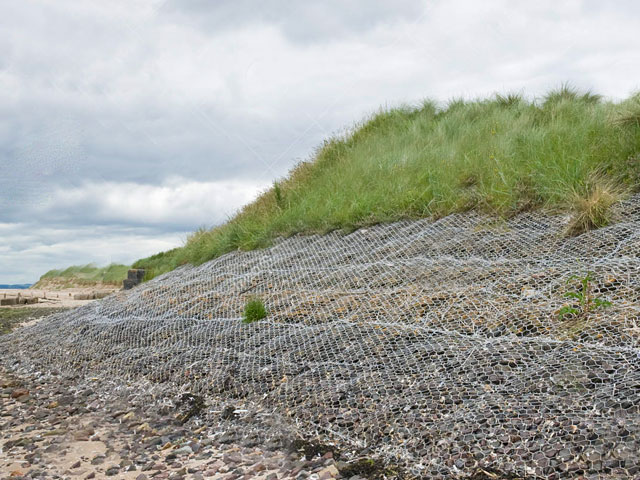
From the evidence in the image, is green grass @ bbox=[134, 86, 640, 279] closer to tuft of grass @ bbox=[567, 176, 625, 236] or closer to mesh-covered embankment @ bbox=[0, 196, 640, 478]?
tuft of grass @ bbox=[567, 176, 625, 236]

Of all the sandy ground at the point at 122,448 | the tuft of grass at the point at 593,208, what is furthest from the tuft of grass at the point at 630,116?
the sandy ground at the point at 122,448

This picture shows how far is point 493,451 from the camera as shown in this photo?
2369 millimetres

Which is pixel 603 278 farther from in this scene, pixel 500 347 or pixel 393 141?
pixel 393 141

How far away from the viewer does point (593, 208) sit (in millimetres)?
4469

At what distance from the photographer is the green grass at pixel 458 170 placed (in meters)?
5.16

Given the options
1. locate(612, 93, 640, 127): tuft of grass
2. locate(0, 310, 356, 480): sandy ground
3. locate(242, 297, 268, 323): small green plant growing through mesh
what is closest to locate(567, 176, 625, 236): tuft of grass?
locate(612, 93, 640, 127): tuft of grass

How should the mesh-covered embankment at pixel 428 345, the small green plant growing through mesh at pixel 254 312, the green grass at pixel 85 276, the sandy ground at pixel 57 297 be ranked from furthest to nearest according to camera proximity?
the green grass at pixel 85 276 → the sandy ground at pixel 57 297 → the small green plant growing through mesh at pixel 254 312 → the mesh-covered embankment at pixel 428 345

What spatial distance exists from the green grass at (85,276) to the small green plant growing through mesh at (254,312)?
16.0m

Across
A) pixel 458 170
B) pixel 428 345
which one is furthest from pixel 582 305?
pixel 458 170

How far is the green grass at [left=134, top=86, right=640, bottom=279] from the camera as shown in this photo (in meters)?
5.16

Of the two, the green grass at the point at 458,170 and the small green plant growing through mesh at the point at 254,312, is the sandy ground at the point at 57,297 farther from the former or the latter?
the small green plant growing through mesh at the point at 254,312

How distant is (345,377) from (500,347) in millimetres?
977

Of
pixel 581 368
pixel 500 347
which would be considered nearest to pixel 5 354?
pixel 500 347

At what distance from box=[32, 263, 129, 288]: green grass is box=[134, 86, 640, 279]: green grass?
953 cm
